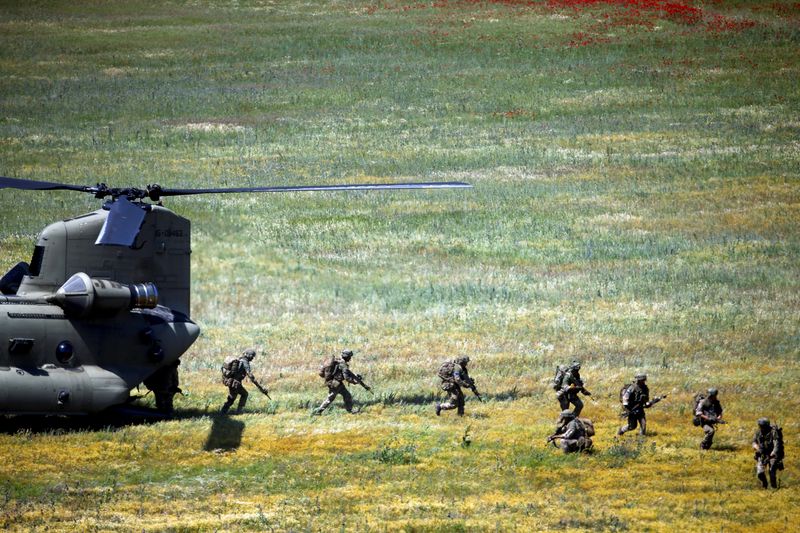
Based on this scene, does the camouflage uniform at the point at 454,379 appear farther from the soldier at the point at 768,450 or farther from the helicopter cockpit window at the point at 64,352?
the helicopter cockpit window at the point at 64,352

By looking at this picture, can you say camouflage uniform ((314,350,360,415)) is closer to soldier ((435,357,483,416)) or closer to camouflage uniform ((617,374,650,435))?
soldier ((435,357,483,416))

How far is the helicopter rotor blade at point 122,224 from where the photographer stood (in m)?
22.0

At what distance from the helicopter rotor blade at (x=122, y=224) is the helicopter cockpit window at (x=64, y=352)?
2892 millimetres

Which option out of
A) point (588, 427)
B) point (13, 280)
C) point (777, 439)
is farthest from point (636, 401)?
point (13, 280)

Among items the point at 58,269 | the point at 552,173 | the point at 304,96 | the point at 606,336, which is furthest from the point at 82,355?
the point at 304,96

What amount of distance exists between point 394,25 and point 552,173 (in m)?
31.1

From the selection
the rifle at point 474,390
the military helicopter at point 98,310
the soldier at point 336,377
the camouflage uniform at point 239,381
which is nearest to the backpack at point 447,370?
the rifle at point 474,390

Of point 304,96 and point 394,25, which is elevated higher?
point 394,25

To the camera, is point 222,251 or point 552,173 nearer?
point 222,251

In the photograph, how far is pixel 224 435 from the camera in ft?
84.3

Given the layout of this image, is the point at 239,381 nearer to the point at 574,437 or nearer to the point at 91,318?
the point at 91,318

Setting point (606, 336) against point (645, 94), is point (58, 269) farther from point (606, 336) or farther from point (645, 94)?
point (645, 94)

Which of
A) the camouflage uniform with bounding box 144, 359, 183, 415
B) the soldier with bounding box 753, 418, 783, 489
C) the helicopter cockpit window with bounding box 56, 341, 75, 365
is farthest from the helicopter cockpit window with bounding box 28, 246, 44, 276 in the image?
the soldier with bounding box 753, 418, 783, 489

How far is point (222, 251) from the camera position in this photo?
4603 centimetres
